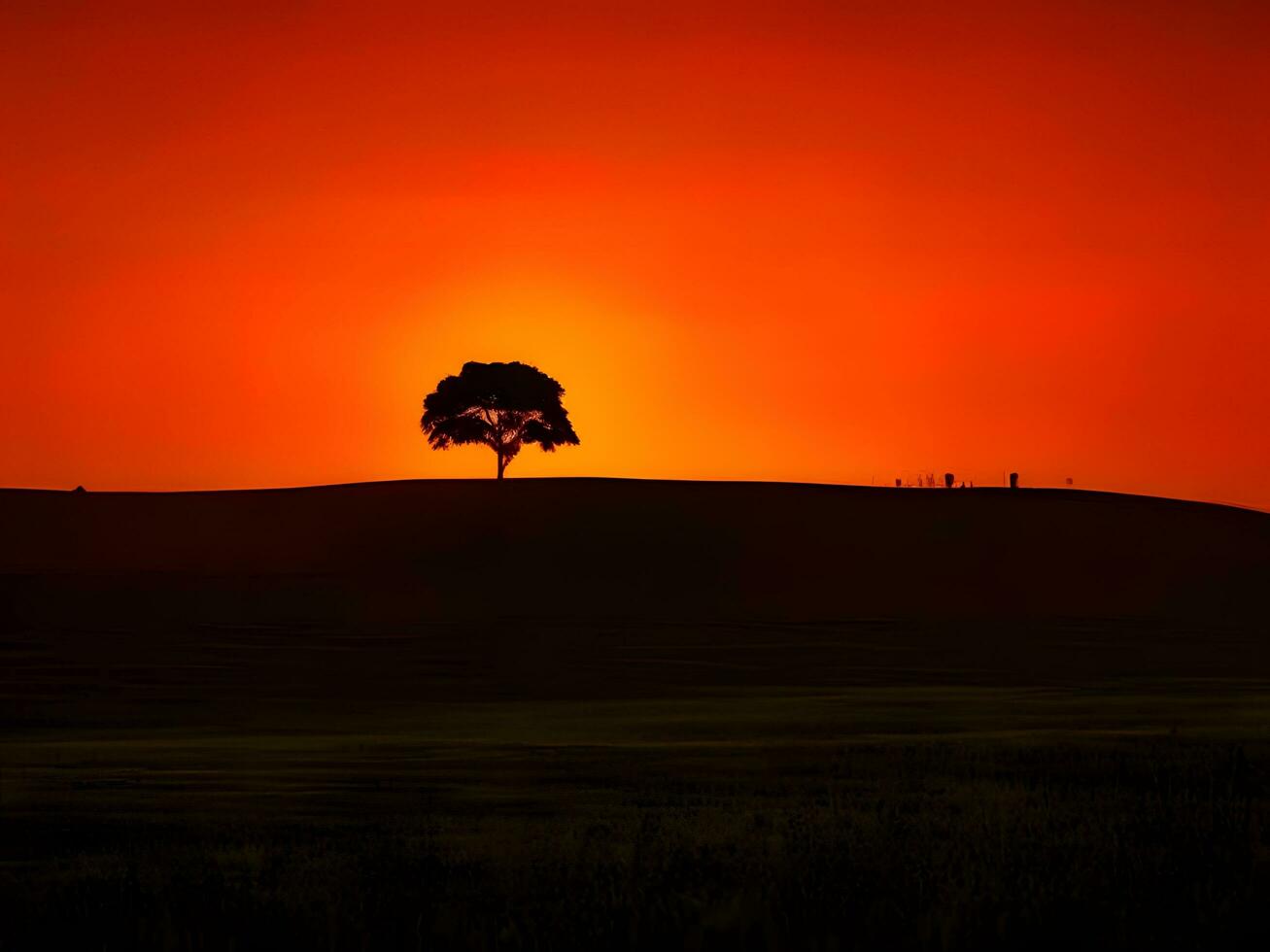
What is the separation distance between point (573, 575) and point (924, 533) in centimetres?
1536

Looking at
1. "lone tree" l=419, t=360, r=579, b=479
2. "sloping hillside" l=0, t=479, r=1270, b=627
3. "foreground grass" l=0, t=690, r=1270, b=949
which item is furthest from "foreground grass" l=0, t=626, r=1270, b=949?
"lone tree" l=419, t=360, r=579, b=479

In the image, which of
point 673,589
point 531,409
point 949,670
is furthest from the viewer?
point 531,409

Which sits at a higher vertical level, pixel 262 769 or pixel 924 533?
pixel 924 533

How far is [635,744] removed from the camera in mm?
24203

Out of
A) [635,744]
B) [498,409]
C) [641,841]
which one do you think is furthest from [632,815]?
[498,409]

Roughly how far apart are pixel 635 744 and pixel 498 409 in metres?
83.6

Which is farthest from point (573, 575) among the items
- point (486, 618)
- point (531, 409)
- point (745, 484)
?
Result: point (531, 409)

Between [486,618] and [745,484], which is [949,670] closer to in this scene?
[486,618]

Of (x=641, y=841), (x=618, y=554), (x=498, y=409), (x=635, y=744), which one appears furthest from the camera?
(x=498, y=409)

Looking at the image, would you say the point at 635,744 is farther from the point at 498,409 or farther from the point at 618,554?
the point at 498,409

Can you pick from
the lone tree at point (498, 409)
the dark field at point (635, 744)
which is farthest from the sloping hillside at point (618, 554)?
the lone tree at point (498, 409)

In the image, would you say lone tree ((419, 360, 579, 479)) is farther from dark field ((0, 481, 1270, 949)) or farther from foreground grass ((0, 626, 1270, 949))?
foreground grass ((0, 626, 1270, 949))

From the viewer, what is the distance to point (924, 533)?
74250 millimetres

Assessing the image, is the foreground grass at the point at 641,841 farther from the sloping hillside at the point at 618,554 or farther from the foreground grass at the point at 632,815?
the sloping hillside at the point at 618,554
